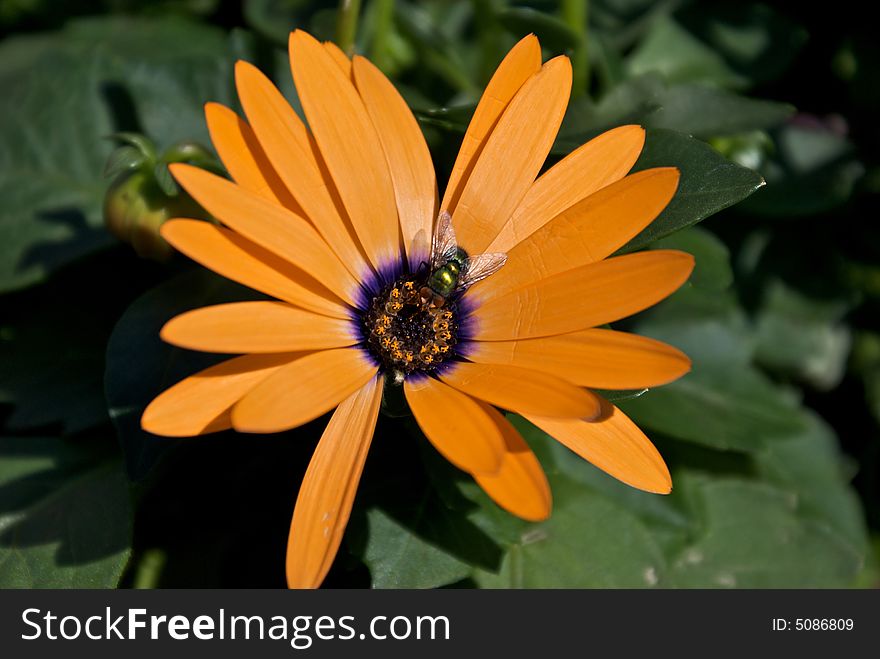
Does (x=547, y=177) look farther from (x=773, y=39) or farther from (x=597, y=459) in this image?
(x=773, y=39)

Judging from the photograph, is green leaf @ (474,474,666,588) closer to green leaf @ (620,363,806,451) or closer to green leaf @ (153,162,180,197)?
green leaf @ (620,363,806,451)

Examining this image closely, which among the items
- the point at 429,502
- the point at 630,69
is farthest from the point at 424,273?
the point at 630,69

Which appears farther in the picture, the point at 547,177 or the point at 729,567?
the point at 729,567

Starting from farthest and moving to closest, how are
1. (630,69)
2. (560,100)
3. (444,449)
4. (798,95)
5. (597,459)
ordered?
(798,95) → (630,69) → (560,100) → (597,459) → (444,449)

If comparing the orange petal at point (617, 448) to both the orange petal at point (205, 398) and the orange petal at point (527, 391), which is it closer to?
the orange petal at point (527, 391)

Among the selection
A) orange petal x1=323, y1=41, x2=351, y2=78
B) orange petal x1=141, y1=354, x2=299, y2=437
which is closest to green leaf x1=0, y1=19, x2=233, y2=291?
orange petal x1=323, y1=41, x2=351, y2=78

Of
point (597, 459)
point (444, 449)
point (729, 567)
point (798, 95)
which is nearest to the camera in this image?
point (444, 449)

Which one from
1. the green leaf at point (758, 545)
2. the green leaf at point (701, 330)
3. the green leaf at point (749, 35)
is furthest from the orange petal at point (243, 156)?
the green leaf at point (749, 35)

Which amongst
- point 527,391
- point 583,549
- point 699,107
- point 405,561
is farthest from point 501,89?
point 583,549
